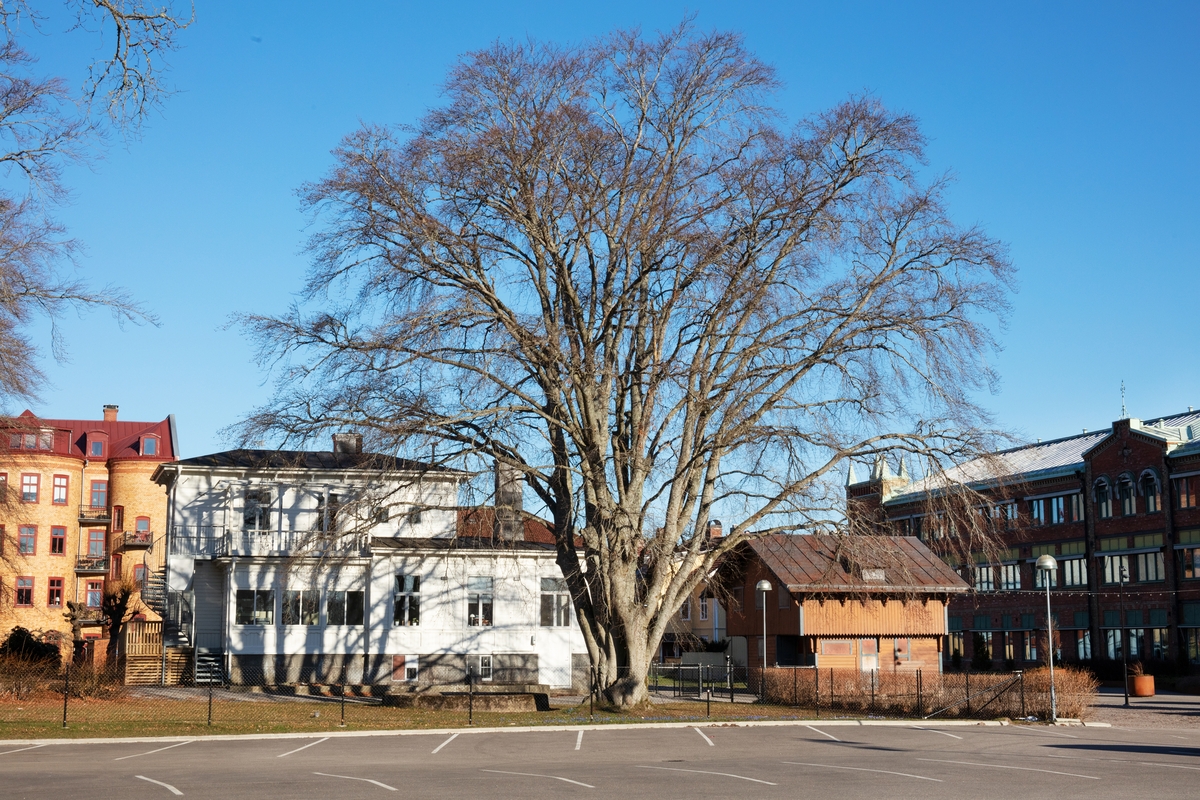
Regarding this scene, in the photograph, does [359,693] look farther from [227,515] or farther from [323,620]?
[227,515]

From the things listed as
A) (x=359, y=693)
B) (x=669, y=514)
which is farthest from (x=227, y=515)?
(x=669, y=514)

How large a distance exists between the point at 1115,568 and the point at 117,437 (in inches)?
2485

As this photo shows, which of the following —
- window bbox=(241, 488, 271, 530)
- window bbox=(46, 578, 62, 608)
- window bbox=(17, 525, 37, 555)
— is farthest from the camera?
window bbox=(46, 578, 62, 608)

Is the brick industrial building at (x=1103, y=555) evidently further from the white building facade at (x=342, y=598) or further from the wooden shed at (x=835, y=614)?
the white building facade at (x=342, y=598)

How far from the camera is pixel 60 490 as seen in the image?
73438 mm

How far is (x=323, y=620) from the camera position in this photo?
149 ft

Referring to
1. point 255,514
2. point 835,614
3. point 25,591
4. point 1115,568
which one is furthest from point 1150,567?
point 25,591

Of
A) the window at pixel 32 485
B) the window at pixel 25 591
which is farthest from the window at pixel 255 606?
the window at pixel 32 485

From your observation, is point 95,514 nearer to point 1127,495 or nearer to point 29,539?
point 29,539

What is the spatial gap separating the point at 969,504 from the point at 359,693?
950 inches

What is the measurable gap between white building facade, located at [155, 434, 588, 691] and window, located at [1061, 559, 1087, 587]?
38225mm

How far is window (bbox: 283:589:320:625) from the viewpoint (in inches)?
1786

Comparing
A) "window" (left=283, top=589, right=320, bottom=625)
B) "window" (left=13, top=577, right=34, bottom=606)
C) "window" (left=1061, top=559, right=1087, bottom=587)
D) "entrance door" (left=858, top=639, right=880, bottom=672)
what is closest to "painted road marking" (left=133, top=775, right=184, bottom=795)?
"window" (left=283, top=589, right=320, bottom=625)

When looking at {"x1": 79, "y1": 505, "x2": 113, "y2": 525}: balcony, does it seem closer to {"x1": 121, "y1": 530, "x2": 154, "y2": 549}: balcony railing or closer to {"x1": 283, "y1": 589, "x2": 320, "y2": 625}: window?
{"x1": 121, "y1": 530, "x2": 154, "y2": 549}: balcony railing
